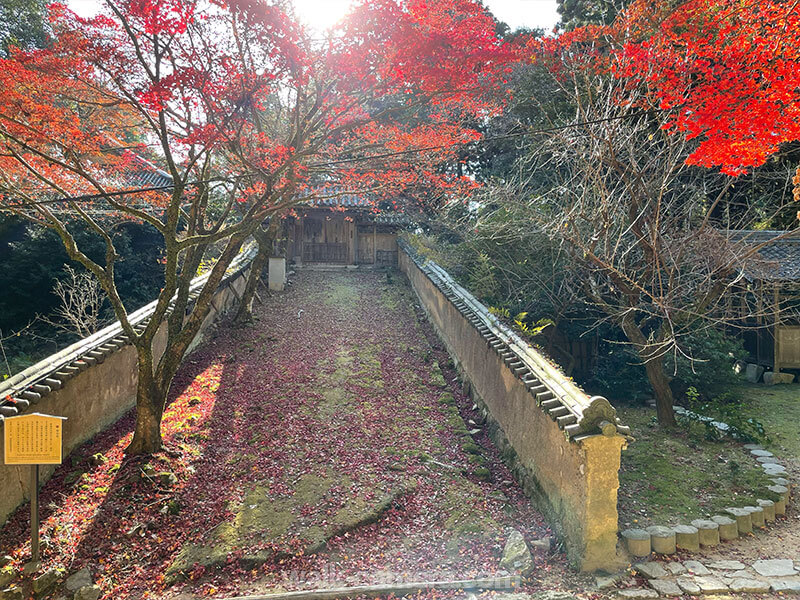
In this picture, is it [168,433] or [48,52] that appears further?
[168,433]

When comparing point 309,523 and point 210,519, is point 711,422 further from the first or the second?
point 210,519

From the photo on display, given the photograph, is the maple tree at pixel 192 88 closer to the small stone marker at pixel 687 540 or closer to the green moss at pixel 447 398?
the green moss at pixel 447 398

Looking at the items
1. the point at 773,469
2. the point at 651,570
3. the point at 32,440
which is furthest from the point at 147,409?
the point at 773,469

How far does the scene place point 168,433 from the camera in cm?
773

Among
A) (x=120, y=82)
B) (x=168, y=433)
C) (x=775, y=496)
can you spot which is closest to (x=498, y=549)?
(x=775, y=496)

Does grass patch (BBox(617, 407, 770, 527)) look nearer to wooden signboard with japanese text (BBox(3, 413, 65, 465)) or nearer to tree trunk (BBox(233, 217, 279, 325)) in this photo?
wooden signboard with japanese text (BBox(3, 413, 65, 465))

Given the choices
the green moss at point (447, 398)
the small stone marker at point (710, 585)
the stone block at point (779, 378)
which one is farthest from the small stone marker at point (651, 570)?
the stone block at point (779, 378)

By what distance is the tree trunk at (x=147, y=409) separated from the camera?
676cm

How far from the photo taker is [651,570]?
16.2 ft

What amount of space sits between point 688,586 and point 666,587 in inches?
8.8

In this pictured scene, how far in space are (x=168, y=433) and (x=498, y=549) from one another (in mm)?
5310

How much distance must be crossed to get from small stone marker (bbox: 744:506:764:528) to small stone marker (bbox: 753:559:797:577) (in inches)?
29.0

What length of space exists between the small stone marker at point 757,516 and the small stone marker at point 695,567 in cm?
140

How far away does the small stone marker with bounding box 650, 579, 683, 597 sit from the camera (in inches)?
183
